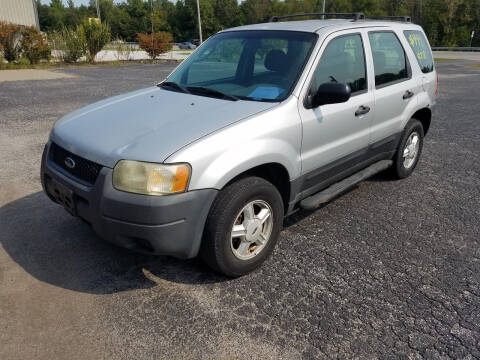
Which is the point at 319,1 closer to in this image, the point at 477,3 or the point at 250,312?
the point at 477,3

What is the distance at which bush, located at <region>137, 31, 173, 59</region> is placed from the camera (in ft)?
83.6

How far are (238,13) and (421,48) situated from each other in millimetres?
81970

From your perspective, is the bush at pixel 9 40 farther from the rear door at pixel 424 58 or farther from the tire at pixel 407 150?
the tire at pixel 407 150

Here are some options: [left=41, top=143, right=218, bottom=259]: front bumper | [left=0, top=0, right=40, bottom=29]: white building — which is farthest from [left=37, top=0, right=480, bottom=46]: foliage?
[left=41, top=143, right=218, bottom=259]: front bumper

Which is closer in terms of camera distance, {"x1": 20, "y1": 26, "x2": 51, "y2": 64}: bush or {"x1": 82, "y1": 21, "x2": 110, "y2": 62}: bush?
{"x1": 20, "y1": 26, "x2": 51, "y2": 64}: bush

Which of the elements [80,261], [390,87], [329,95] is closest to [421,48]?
[390,87]

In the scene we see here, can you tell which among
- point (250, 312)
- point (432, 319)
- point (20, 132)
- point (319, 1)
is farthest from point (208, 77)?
point (319, 1)

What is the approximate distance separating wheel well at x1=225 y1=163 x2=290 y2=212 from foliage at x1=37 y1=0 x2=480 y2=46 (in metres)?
34.8

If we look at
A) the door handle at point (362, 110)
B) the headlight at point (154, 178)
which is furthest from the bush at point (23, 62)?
the headlight at point (154, 178)

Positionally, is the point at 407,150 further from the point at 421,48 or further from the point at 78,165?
the point at 78,165

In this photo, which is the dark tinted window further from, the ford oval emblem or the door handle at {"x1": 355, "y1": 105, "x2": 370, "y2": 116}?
the ford oval emblem

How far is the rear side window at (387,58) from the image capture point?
13.2 ft

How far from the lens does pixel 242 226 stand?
9.65 feet

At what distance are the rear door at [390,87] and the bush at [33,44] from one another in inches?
808
